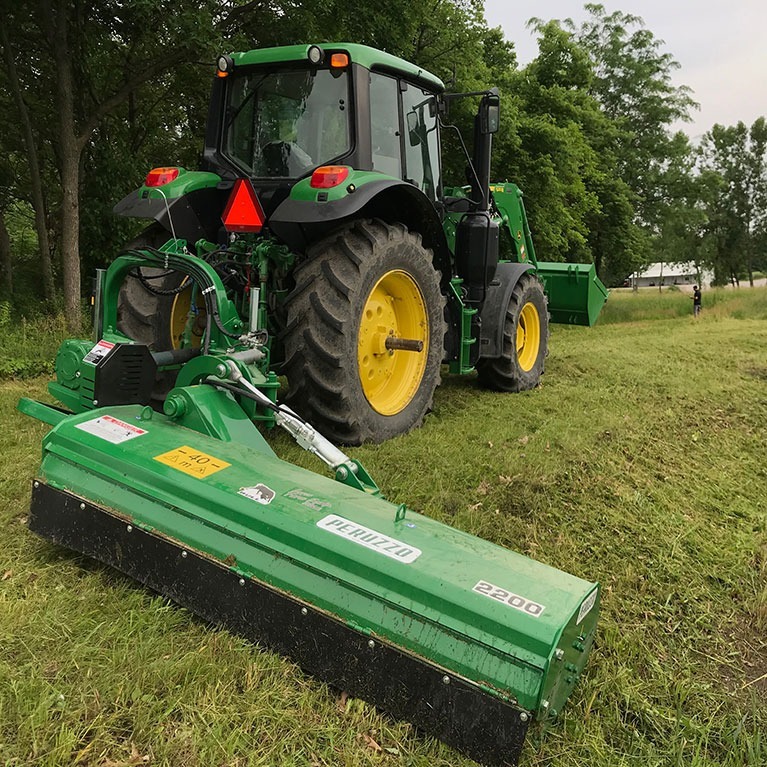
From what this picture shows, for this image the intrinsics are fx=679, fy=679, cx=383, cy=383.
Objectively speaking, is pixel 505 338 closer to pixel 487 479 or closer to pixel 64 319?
pixel 487 479

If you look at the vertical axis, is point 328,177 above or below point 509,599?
above

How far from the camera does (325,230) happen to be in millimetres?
3535

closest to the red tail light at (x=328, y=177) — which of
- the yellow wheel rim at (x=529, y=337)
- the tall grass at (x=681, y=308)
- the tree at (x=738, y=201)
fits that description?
the yellow wheel rim at (x=529, y=337)

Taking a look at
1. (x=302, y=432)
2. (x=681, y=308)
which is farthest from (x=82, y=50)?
(x=681, y=308)

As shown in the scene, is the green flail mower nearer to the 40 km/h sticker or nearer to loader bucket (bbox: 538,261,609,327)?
the 40 km/h sticker

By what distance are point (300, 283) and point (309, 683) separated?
6.76ft

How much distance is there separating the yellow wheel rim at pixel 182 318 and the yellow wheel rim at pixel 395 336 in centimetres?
91

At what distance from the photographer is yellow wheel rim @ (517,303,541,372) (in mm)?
6110

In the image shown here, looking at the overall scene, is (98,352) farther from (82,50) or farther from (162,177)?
(82,50)

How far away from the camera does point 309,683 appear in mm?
1863

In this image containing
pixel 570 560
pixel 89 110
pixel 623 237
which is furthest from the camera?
pixel 623 237

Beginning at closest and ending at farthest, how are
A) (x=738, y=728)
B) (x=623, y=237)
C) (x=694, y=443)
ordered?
(x=738, y=728) < (x=694, y=443) < (x=623, y=237)

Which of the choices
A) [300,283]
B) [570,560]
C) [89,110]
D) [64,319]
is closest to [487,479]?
[570,560]

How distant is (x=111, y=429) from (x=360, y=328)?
1.59 m
